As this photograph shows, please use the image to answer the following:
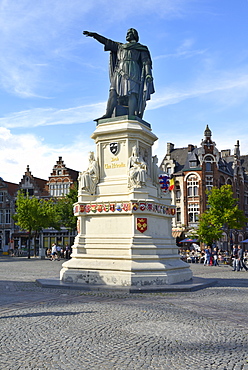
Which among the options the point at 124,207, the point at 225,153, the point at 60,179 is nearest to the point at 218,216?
the point at 60,179

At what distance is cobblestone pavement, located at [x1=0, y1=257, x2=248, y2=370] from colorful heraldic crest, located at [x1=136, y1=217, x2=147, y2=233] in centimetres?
297

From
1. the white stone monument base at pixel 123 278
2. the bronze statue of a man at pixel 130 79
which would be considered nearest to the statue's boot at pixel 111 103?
the bronze statue of a man at pixel 130 79

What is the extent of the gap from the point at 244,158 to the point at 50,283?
68.1m

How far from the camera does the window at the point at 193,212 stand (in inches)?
2269

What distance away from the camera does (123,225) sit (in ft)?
47.3

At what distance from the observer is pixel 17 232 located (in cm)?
6250

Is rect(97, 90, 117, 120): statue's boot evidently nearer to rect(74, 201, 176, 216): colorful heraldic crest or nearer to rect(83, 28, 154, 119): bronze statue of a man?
rect(83, 28, 154, 119): bronze statue of a man

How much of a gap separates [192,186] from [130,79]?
43.5 m

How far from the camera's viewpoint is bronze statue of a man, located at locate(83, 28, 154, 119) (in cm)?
1631

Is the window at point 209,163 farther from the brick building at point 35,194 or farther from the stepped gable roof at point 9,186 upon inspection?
the stepped gable roof at point 9,186

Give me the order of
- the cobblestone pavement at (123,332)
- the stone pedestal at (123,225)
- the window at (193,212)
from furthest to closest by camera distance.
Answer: the window at (193,212) → the stone pedestal at (123,225) → the cobblestone pavement at (123,332)

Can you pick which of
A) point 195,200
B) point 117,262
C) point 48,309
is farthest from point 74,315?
point 195,200

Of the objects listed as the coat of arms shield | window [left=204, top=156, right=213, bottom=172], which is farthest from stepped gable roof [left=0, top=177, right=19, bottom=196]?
the coat of arms shield

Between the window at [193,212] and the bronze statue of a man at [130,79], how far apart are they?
42.4m
